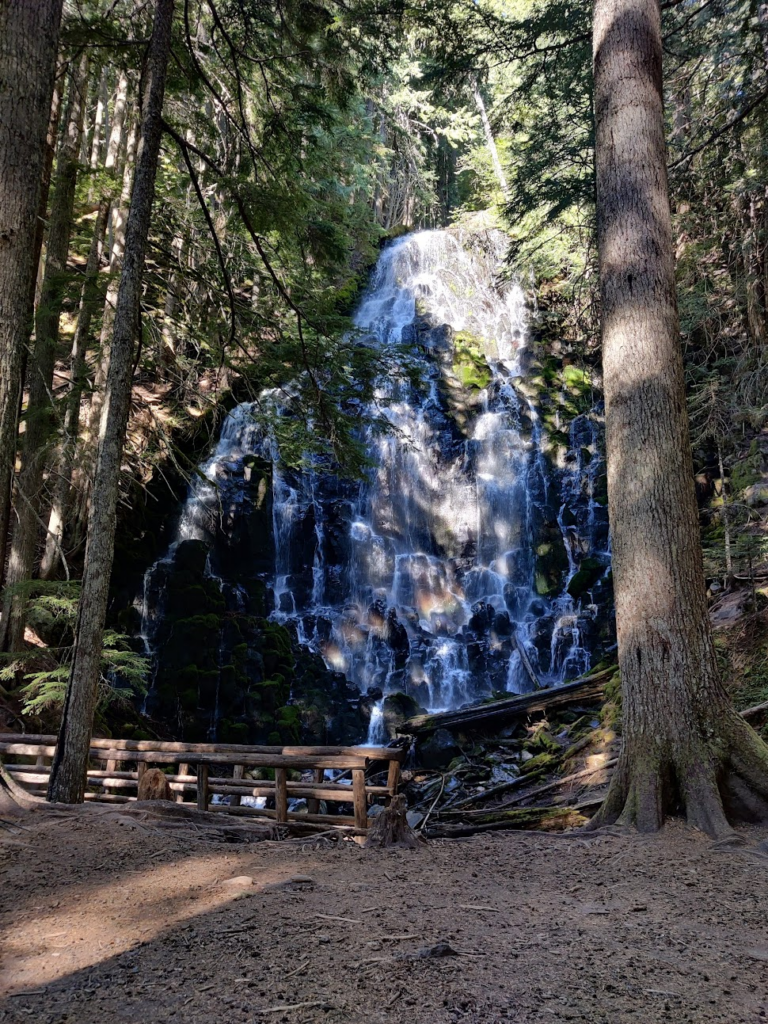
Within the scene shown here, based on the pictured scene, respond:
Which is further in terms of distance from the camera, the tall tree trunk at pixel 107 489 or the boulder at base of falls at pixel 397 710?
the boulder at base of falls at pixel 397 710

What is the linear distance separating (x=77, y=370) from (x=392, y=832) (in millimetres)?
8313

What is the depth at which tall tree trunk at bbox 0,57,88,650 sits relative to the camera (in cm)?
939

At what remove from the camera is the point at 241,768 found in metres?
7.80

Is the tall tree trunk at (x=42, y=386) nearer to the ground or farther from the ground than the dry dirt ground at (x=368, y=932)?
farther from the ground

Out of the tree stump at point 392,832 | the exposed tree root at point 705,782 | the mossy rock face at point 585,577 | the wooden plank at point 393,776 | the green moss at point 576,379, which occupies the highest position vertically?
the green moss at point 576,379

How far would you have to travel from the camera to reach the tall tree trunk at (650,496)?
4660mm

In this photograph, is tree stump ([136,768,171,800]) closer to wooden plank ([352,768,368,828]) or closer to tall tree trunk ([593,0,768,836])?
wooden plank ([352,768,368,828])

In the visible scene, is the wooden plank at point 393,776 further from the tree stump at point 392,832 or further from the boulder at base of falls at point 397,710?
the boulder at base of falls at point 397,710

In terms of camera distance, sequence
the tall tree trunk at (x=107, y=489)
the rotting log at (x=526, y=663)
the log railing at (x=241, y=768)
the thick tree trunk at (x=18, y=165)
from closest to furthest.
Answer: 1. the thick tree trunk at (x=18, y=165)
2. the tall tree trunk at (x=107, y=489)
3. the log railing at (x=241, y=768)
4. the rotting log at (x=526, y=663)

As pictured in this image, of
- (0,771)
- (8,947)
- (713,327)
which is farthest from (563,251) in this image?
(8,947)

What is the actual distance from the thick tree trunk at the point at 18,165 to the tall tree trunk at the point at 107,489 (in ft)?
2.83

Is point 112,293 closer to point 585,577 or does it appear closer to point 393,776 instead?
point 393,776

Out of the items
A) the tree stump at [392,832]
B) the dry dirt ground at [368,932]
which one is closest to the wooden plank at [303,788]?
the tree stump at [392,832]

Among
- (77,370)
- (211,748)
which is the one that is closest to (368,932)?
(211,748)
